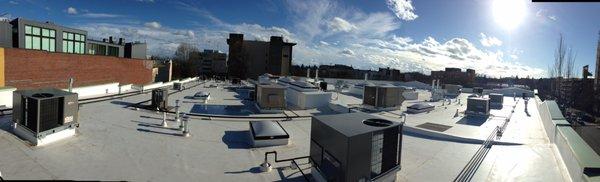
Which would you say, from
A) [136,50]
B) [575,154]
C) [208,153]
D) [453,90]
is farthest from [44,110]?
[136,50]

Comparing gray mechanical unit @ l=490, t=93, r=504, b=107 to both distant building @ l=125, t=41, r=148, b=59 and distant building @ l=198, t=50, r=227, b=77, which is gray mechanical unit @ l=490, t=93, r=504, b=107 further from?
distant building @ l=198, t=50, r=227, b=77

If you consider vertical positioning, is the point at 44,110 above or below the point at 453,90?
below


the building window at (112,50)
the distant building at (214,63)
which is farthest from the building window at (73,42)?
the distant building at (214,63)

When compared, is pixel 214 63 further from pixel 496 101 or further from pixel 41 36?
pixel 496 101

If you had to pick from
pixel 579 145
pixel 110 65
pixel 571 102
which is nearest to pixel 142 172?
pixel 579 145


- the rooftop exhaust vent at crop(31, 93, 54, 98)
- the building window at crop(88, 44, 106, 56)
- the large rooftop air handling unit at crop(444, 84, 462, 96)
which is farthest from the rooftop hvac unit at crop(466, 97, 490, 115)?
the building window at crop(88, 44, 106, 56)

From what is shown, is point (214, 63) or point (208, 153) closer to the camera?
point (208, 153)

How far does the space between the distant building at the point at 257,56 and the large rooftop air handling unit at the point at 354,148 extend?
245ft

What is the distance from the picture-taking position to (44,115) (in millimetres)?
10594

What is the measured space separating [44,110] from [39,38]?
88.7ft

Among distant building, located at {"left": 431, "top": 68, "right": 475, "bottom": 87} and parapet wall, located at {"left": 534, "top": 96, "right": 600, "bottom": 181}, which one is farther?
distant building, located at {"left": 431, "top": 68, "right": 475, "bottom": 87}

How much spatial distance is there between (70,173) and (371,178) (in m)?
7.22

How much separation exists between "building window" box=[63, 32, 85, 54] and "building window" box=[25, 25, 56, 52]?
1915 millimetres

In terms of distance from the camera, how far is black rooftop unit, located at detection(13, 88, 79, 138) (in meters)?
10.4
